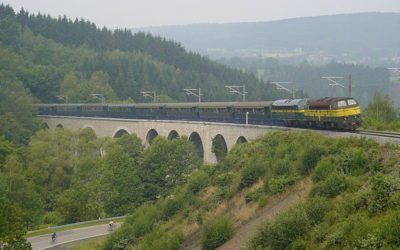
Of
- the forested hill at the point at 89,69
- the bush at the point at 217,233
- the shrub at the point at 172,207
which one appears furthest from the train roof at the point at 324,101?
the forested hill at the point at 89,69

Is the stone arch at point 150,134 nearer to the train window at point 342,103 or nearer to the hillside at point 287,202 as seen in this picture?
the hillside at point 287,202

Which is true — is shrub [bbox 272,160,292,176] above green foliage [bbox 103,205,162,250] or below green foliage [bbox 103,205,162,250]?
above

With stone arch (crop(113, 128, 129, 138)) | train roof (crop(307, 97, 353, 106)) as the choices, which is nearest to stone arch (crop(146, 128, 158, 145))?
stone arch (crop(113, 128, 129, 138))

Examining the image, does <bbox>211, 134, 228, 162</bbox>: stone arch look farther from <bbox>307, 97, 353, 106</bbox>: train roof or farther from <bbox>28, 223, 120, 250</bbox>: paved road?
<bbox>307, 97, 353, 106</bbox>: train roof

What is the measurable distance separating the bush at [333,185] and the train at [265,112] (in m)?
16.2

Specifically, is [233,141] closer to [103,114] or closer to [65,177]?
[65,177]

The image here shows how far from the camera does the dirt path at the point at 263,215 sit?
77.3 feet

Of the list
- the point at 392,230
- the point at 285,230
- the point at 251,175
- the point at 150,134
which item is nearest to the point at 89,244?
the point at 251,175

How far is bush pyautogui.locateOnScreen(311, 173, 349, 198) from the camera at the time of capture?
2209 centimetres

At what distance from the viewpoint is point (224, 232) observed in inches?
960

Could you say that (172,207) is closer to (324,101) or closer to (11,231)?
(11,231)

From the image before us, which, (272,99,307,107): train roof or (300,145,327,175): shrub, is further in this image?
(272,99,307,107): train roof

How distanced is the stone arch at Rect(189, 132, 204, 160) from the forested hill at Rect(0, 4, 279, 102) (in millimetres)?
63726

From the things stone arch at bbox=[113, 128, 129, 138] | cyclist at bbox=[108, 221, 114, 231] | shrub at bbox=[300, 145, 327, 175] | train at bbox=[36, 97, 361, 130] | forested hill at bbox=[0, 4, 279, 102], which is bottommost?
cyclist at bbox=[108, 221, 114, 231]
